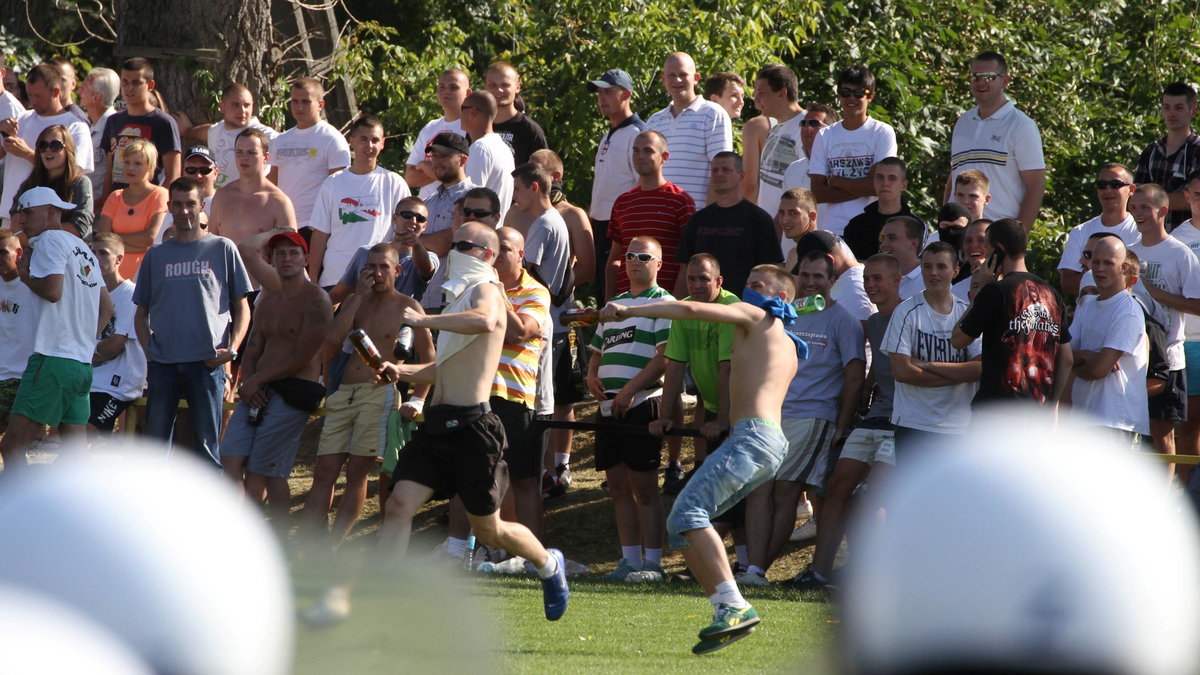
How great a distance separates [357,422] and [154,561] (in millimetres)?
8602

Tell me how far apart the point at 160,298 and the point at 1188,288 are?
6879 millimetres

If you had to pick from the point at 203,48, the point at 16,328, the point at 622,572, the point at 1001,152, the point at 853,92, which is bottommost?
the point at 622,572

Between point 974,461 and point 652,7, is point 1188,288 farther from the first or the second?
point 974,461

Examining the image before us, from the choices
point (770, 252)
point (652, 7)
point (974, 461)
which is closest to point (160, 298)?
point (770, 252)

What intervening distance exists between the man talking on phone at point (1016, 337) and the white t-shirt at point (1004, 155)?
2083mm

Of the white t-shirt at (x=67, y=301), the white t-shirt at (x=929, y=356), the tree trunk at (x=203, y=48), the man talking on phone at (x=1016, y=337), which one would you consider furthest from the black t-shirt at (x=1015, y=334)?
the tree trunk at (x=203, y=48)

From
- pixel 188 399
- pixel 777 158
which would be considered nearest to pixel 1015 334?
pixel 777 158

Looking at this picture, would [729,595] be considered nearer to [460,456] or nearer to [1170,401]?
[460,456]

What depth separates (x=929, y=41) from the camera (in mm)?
16875

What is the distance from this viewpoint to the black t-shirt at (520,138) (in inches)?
471

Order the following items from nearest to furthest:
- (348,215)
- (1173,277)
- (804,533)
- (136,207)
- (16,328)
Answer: (1173,277), (16,328), (804,533), (348,215), (136,207)

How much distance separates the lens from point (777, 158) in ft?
37.9

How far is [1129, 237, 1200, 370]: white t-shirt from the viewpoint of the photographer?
948cm

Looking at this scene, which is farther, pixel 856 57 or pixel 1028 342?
pixel 856 57
